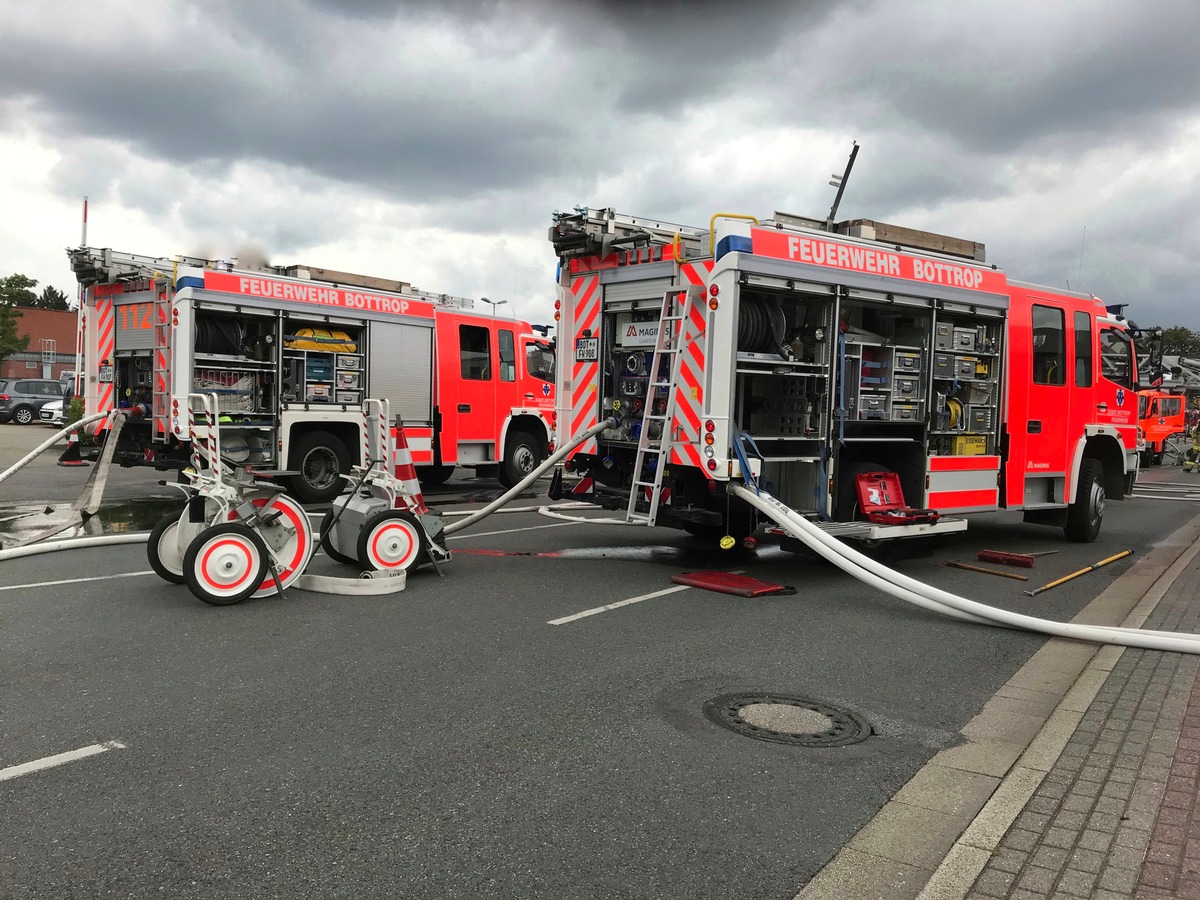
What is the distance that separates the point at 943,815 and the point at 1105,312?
32.3 feet

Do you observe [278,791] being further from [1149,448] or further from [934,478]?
[1149,448]

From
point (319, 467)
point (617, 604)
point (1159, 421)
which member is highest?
point (1159, 421)

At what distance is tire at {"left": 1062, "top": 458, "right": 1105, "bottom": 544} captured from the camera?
1138 cm

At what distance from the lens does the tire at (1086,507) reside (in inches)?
448

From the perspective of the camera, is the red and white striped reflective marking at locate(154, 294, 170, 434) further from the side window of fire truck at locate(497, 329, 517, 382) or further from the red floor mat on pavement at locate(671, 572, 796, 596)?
the red floor mat on pavement at locate(671, 572, 796, 596)

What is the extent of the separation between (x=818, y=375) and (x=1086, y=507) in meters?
4.89

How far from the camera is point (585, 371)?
10086mm

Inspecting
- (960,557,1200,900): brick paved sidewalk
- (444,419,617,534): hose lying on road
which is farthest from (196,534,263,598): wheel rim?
(960,557,1200,900): brick paved sidewalk

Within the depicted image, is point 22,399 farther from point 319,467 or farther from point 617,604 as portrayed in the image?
point 617,604

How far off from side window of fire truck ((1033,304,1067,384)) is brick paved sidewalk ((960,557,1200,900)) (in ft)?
19.4

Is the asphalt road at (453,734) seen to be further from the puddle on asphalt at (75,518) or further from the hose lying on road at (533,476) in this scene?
the puddle on asphalt at (75,518)

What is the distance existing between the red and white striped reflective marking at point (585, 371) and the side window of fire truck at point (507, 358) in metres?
6.30

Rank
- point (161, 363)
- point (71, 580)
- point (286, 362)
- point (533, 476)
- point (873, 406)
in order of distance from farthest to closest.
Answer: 1. point (286, 362)
2. point (161, 363)
3. point (533, 476)
4. point (873, 406)
5. point (71, 580)

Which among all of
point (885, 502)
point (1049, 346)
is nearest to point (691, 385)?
point (885, 502)
